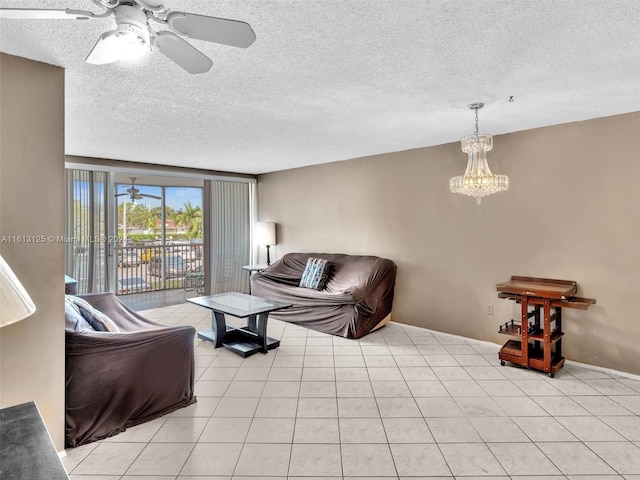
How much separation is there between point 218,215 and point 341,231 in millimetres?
2436

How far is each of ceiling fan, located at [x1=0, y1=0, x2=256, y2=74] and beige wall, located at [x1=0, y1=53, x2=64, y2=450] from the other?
2.99 ft

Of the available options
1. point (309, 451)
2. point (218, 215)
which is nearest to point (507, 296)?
point (309, 451)

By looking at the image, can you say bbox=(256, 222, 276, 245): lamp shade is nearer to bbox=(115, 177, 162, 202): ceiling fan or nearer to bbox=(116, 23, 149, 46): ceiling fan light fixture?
bbox=(115, 177, 162, 202): ceiling fan

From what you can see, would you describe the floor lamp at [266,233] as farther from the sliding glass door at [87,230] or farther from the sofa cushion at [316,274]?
the sliding glass door at [87,230]

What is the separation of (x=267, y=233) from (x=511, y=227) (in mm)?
3874

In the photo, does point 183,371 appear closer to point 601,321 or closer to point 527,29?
point 527,29

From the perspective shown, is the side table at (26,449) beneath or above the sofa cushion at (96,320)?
beneath

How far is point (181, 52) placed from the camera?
1435 millimetres

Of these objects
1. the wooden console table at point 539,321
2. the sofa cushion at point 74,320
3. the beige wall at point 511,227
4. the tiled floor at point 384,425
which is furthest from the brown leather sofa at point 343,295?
the sofa cushion at point 74,320

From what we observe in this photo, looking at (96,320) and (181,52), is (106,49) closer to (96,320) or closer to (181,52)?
(181,52)

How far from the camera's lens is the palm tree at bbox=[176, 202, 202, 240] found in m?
8.74

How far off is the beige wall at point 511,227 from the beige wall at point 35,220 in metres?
3.63

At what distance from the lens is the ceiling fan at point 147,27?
119 cm

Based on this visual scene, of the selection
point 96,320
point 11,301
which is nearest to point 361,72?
point 11,301
